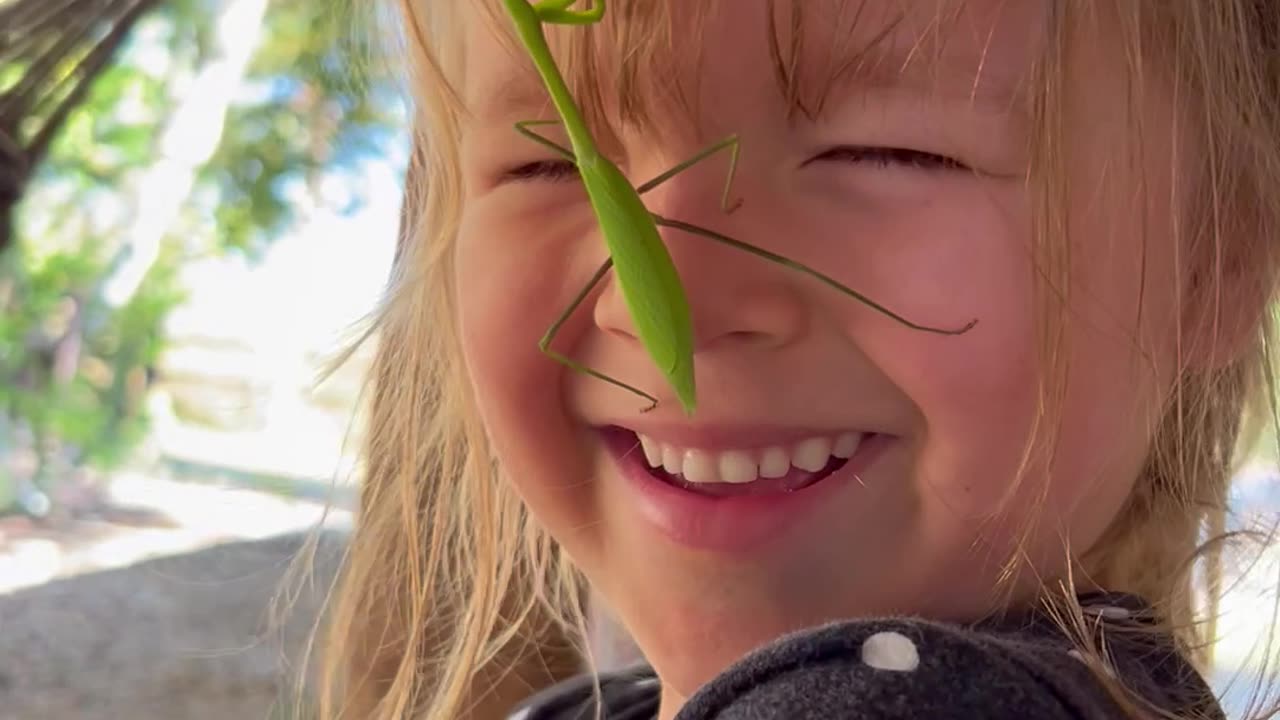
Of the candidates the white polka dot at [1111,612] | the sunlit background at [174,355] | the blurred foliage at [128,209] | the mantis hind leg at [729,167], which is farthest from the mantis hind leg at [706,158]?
the blurred foliage at [128,209]

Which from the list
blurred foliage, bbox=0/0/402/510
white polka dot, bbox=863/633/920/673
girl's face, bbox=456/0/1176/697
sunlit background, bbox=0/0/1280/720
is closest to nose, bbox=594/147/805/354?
girl's face, bbox=456/0/1176/697

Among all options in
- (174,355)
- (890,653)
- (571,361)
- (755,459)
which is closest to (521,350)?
(571,361)

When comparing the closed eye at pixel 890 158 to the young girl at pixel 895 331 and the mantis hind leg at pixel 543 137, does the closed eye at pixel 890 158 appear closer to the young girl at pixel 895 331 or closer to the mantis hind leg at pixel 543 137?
the young girl at pixel 895 331

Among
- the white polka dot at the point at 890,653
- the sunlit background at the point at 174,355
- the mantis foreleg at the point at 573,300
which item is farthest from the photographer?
the sunlit background at the point at 174,355

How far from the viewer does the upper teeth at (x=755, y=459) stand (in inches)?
19.6

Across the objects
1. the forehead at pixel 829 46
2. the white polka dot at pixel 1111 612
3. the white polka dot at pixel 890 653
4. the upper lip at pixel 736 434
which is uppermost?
the forehead at pixel 829 46

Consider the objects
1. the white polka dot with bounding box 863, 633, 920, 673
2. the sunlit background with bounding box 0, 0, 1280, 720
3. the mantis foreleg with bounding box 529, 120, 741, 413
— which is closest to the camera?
the white polka dot with bounding box 863, 633, 920, 673

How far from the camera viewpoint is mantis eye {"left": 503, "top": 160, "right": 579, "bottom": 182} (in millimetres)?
548

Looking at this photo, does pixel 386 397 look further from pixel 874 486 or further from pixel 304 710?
pixel 874 486

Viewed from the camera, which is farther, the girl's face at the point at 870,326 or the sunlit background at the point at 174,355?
the sunlit background at the point at 174,355

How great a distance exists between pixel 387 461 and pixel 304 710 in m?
0.24

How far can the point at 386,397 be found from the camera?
2.80ft

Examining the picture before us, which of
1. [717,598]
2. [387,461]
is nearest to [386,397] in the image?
[387,461]

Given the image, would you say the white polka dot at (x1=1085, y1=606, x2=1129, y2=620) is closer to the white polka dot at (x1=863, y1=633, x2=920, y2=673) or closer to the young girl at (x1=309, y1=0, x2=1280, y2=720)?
the young girl at (x1=309, y1=0, x2=1280, y2=720)
